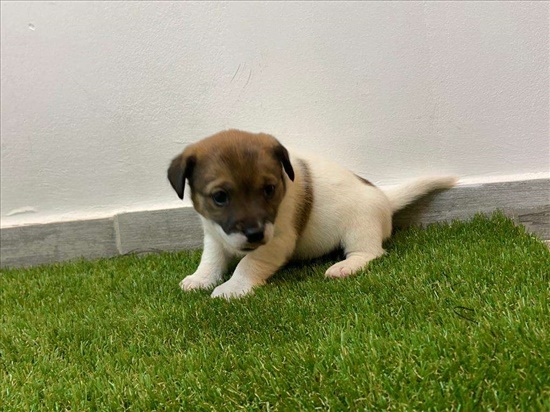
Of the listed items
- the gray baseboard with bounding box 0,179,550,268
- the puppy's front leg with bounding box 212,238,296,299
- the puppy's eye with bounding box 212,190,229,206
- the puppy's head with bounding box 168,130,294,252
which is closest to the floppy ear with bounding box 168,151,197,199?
the puppy's head with bounding box 168,130,294,252

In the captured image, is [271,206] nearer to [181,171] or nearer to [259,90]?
[181,171]

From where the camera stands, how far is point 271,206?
92.5 inches

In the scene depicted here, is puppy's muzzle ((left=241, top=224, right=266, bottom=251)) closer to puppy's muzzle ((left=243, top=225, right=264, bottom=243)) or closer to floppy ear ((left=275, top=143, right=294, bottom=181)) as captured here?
puppy's muzzle ((left=243, top=225, right=264, bottom=243))

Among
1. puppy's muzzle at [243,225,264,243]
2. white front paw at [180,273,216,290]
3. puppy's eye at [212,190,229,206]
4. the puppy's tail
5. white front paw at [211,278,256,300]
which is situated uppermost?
puppy's eye at [212,190,229,206]

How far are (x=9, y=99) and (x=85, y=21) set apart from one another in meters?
A: 0.81

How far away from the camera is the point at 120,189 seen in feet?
11.5

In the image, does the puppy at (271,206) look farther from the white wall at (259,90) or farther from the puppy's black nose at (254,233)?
the white wall at (259,90)

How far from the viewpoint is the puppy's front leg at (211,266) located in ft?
8.53

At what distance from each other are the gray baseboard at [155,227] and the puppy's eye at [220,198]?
117cm

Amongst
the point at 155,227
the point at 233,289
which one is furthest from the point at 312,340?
the point at 155,227

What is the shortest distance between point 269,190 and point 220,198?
0.25 metres

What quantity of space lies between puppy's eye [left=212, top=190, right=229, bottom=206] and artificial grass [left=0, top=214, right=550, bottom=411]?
46 centimetres

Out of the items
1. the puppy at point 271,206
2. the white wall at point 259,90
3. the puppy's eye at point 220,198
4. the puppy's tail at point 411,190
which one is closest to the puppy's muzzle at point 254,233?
the puppy at point 271,206

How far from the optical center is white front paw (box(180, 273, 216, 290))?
252cm
